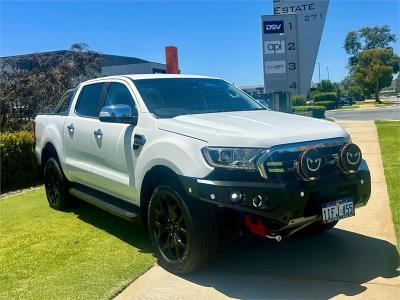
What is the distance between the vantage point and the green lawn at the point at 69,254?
4.24m

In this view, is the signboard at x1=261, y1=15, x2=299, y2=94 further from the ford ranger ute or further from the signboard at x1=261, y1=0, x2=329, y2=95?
the ford ranger ute

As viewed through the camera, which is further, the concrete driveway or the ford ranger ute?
the concrete driveway

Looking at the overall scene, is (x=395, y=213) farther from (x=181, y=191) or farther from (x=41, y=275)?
(x=41, y=275)

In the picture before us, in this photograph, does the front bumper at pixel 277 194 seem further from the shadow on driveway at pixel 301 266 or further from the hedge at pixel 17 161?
the hedge at pixel 17 161

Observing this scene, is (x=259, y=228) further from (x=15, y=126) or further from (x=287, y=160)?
(x=15, y=126)

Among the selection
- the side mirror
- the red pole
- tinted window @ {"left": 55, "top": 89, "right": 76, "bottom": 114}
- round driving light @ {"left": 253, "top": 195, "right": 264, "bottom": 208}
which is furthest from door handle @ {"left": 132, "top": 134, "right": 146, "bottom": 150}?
the red pole

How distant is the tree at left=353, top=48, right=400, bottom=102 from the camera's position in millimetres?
64625

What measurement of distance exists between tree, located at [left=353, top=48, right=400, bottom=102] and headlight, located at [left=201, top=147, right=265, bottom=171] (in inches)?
2596

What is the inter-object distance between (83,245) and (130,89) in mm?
1883

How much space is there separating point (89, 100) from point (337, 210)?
3625mm

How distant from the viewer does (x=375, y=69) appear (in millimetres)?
64625

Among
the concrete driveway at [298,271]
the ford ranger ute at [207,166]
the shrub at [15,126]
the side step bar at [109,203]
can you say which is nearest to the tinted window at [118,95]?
the ford ranger ute at [207,166]

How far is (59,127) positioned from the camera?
6621 mm

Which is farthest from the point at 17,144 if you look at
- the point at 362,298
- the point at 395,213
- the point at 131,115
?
the point at 362,298
